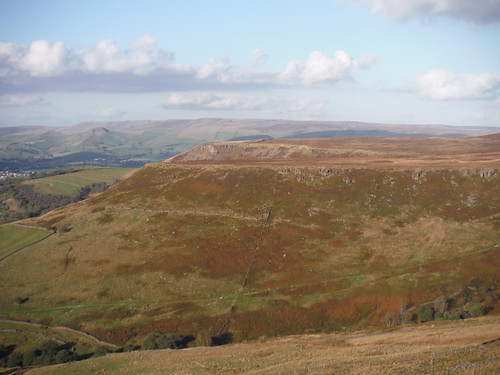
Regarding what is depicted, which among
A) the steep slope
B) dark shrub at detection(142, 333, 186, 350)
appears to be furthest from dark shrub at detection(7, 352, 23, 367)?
dark shrub at detection(142, 333, 186, 350)

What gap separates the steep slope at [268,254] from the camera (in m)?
65.7

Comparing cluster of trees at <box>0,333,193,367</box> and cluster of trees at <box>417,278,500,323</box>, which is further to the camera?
cluster of trees at <box>417,278,500,323</box>

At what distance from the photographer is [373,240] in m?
86.8

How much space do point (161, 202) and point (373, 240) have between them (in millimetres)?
63080

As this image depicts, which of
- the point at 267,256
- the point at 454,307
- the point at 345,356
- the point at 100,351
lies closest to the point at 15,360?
the point at 100,351

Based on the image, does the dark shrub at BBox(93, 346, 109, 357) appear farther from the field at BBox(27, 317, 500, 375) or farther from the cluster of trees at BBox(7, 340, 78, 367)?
the field at BBox(27, 317, 500, 375)

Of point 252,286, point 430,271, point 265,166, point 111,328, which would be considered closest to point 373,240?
point 430,271

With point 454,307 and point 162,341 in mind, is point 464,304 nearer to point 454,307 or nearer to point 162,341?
point 454,307

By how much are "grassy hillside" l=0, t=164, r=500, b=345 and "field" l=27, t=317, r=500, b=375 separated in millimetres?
11549

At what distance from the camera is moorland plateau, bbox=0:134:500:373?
65312 mm

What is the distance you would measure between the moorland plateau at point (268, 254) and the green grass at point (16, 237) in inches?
116

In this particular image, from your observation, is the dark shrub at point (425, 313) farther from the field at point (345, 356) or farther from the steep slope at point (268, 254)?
the field at point (345, 356)

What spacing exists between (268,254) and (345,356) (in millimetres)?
45574

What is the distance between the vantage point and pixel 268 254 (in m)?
84.3
